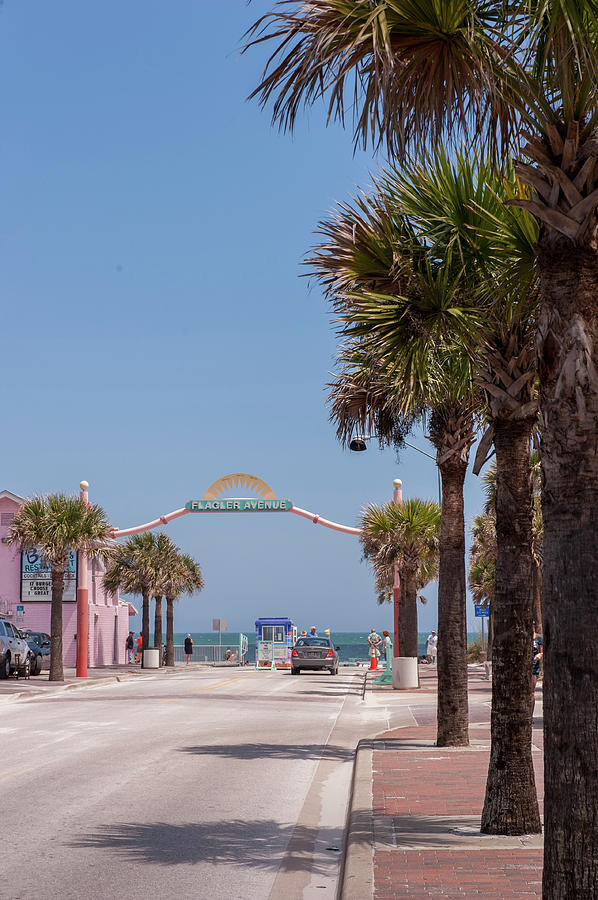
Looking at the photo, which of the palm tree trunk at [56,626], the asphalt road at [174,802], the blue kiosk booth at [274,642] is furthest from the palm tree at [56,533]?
the blue kiosk booth at [274,642]

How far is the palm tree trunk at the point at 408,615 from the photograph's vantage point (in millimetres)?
32375

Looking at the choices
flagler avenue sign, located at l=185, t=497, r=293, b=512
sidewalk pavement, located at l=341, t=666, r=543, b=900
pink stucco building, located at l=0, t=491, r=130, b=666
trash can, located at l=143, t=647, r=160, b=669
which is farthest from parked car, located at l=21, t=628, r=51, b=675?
sidewalk pavement, located at l=341, t=666, r=543, b=900

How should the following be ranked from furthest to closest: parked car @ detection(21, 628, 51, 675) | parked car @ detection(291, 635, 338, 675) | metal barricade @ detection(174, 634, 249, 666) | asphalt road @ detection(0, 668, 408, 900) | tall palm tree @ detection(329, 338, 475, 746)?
metal barricade @ detection(174, 634, 249, 666)
parked car @ detection(291, 635, 338, 675)
parked car @ detection(21, 628, 51, 675)
tall palm tree @ detection(329, 338, 475, 746)
asphalt road @ detection(0, 668, 408, 900)

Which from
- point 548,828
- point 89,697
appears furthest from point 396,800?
point 89,697

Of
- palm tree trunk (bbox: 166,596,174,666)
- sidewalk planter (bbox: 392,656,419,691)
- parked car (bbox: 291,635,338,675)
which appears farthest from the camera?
palm tree trunk (bbox: 166,596,174,666)

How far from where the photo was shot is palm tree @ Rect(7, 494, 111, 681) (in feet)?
108

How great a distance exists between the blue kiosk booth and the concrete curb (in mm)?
38636

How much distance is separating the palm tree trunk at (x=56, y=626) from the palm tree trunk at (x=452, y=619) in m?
20.8

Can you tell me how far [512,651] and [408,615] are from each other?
24738 millimetres

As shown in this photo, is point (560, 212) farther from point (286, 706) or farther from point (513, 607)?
point (286, 706)

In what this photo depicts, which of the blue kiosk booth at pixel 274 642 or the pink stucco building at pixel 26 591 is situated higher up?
the pink stucco building at pixel 26 591

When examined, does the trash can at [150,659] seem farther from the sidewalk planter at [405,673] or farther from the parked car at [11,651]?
the sidewalk planter at [405,673]

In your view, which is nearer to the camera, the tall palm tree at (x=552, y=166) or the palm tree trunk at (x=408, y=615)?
the tall palm tree at (x=552, y=166)

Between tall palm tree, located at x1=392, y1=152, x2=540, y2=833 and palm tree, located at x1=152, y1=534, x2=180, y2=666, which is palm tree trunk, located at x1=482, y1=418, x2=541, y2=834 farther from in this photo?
palm tree, located at x1=152, y1=534, x2=180, y2=666
